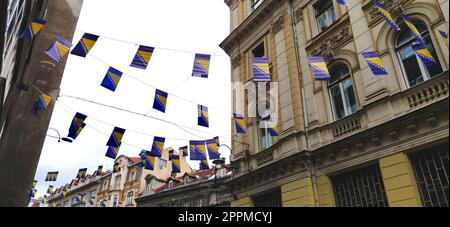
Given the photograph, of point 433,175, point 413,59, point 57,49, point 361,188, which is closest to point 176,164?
point 57,49

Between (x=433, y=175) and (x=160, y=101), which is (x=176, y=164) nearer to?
(x=160, y=101)

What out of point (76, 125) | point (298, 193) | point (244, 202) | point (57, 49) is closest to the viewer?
point (57, 49)

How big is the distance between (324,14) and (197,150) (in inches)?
302

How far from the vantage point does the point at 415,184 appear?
7887 mm

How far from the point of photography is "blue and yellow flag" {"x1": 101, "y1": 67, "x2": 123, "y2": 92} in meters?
9.29

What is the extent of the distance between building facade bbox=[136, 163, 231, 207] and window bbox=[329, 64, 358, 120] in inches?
567

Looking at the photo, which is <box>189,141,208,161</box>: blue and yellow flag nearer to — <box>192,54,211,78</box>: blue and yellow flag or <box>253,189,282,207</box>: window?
<box>253,189,282,207</box>: window

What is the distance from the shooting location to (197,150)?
484 inches
